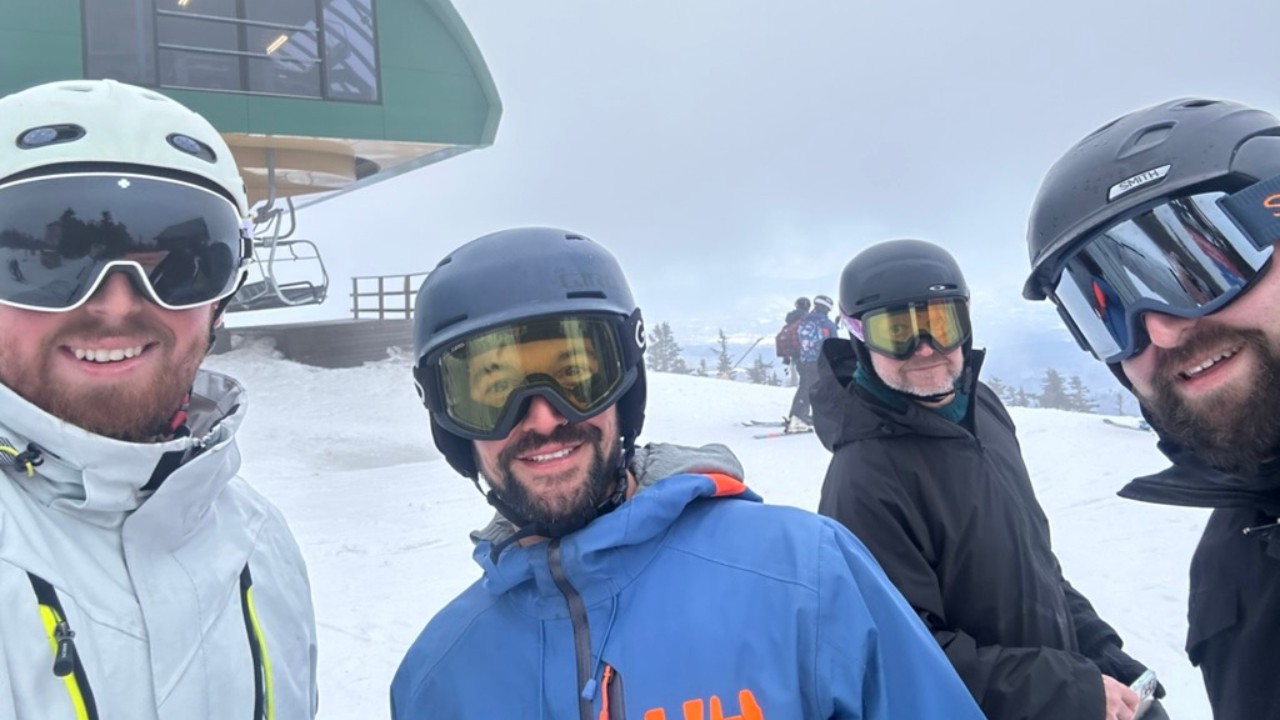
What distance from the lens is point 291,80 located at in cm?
1432

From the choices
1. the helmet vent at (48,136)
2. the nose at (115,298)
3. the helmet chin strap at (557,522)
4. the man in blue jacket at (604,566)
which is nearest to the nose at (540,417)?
the man in blue jacket at (604,566)

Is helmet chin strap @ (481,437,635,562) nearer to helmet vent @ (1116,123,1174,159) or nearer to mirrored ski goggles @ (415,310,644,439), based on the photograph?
mirrored ski goggles @ (415,310,644,439)

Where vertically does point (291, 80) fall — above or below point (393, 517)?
above

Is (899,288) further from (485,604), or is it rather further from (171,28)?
(171,28)

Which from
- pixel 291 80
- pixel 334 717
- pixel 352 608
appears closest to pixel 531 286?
pixel 334 717

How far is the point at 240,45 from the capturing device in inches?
549

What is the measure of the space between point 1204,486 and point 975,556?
27.5 inches

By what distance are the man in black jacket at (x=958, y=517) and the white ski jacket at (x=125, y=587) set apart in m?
1.73

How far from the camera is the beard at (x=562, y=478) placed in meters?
1.87

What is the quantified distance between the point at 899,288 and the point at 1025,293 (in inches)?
38.5

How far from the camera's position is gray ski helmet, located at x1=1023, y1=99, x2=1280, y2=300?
191 cm

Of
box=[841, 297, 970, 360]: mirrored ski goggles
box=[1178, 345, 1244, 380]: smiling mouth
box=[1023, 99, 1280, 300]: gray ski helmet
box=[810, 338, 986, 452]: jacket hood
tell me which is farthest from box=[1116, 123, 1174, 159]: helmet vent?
box=[841, 297, 970, 360]: mirrored ski goggles

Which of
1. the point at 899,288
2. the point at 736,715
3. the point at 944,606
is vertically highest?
the point at 899,288

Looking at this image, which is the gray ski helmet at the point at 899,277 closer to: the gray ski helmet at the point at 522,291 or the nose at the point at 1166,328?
the nose at the point at 1166,328
